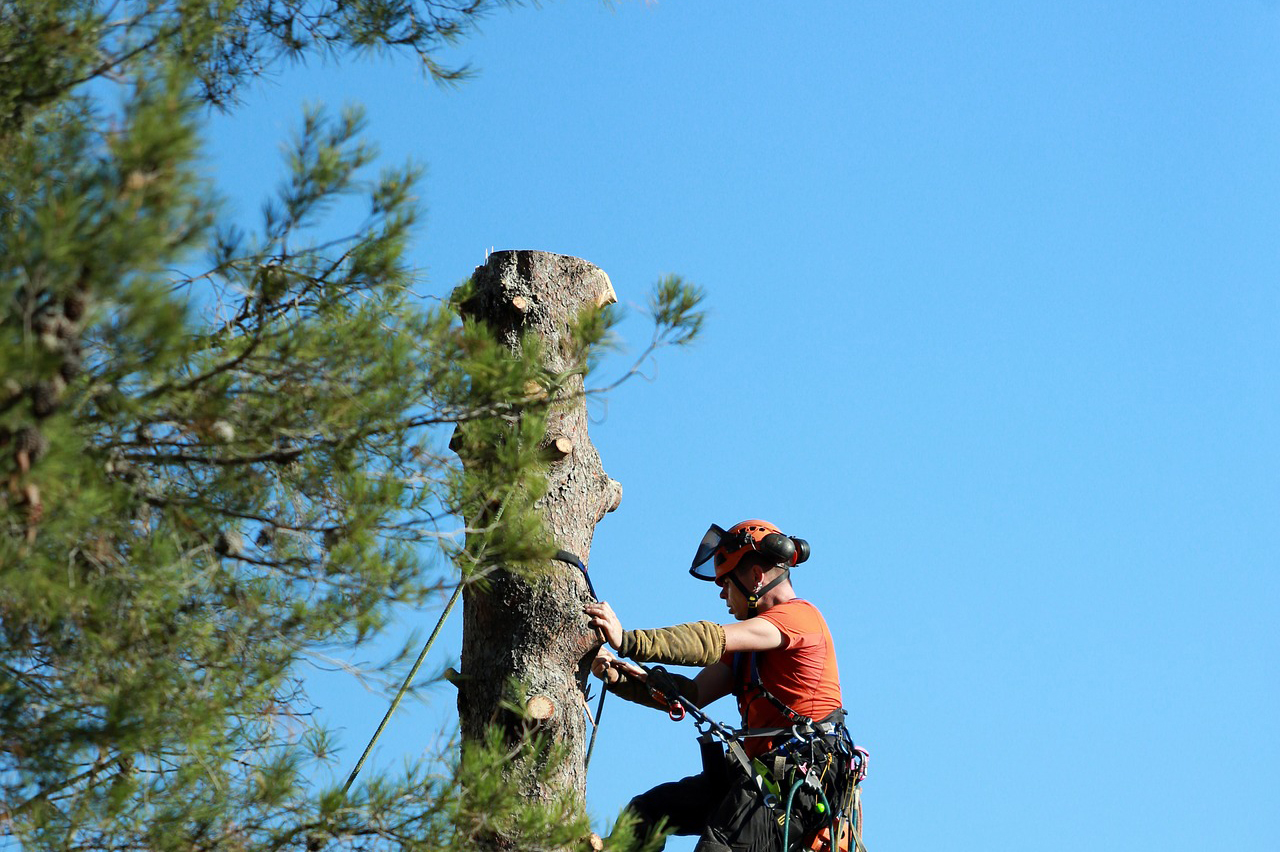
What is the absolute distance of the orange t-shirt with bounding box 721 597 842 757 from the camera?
484 cm

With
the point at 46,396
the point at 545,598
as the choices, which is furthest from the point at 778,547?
the point at 46,396

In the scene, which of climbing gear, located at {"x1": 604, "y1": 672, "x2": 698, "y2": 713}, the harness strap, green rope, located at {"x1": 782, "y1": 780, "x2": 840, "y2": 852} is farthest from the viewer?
the harness strap

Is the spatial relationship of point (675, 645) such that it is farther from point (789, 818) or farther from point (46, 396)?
point (46, 396)

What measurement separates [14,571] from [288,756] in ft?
3.54

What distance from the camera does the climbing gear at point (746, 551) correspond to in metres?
4.98

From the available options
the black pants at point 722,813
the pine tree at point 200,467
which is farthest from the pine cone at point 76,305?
the black pants at point 722,813

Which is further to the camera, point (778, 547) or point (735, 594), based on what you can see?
point (735, 594)

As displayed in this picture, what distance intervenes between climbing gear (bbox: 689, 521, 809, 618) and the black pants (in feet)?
2.26

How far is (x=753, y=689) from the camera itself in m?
4.93

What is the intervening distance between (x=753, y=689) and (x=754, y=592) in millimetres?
367

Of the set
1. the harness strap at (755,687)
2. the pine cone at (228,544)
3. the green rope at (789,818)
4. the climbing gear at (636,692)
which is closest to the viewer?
the pine cone at (228,544)

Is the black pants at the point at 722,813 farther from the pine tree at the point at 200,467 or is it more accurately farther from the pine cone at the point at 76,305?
the pine cone at the point at 76,305

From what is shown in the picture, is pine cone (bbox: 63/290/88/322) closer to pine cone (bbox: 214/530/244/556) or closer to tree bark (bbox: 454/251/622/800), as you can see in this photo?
pine cone (bbox: 214/530/244/556)

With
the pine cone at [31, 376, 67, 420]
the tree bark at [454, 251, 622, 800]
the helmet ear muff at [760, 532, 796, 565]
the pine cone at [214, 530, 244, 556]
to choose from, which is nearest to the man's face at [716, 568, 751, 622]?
the helmet ear muff at [760, 532, 796, 565]
